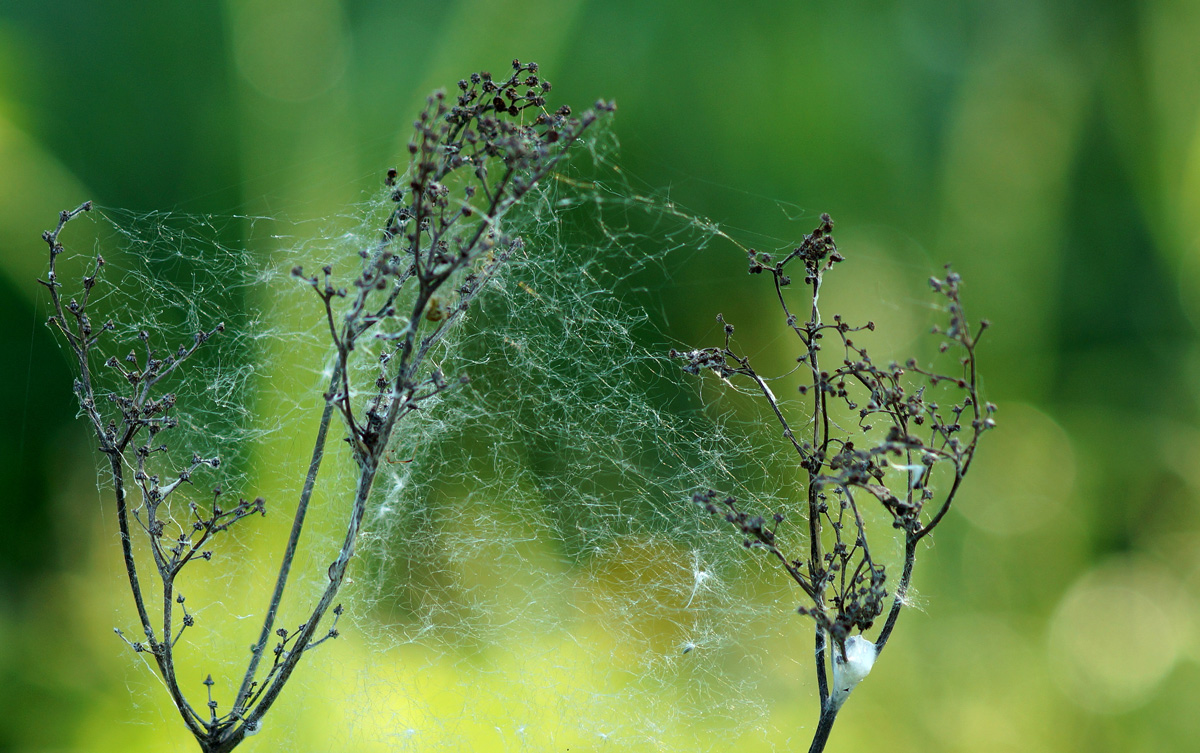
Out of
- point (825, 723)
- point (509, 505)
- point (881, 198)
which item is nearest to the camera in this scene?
point (825, 723)

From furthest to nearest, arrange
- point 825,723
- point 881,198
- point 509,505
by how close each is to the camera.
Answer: point 881,198 → point 509,505 → point 825,723

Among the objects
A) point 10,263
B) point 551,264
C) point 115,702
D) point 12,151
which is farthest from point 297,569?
point 12,151

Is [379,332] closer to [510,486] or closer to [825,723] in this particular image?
[825,723]

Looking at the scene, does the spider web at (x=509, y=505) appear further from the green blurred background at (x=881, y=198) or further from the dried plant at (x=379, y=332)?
the dried plant at (x=379, y=332)

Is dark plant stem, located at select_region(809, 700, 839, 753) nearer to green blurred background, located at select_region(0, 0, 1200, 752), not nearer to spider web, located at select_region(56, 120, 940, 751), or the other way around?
spider web, located at select_region(56, 120, 940, 751)

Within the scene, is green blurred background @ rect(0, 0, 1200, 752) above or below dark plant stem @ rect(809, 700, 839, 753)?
above

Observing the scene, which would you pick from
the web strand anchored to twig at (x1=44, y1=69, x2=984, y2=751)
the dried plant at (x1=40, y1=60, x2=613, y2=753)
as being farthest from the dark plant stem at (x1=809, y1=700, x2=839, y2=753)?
the dried plant at (x1=40, y1=60, x2=613, y2=753)

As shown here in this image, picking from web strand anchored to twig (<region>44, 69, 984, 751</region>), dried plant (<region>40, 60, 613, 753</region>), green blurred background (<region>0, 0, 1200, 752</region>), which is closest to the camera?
dried plant (<region>40, 60, 613, 753</region>)

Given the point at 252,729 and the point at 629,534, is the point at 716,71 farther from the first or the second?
the point at 252,729

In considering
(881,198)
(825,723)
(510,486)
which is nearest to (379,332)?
(825,723)
